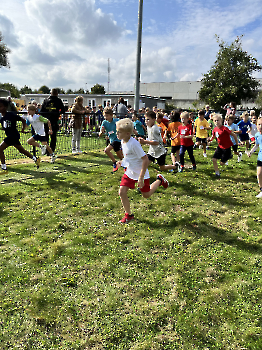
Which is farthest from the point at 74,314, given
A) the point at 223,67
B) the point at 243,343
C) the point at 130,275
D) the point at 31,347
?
the point at 223,67

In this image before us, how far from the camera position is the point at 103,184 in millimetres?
7184

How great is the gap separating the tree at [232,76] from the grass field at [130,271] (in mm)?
30424

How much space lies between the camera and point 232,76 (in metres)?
32.9

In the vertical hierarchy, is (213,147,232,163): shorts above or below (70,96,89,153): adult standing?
below

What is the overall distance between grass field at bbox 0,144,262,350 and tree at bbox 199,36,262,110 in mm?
30424

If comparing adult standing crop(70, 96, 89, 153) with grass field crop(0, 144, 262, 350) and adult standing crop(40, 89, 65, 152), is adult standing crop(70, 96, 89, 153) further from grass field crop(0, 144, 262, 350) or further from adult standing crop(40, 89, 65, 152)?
grass field crop(0, 144, 262, 350)

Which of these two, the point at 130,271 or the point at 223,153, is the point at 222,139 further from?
the point at 130,271

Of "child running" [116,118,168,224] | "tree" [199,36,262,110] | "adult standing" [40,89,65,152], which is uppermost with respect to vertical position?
"tree" [199,36,262,110]

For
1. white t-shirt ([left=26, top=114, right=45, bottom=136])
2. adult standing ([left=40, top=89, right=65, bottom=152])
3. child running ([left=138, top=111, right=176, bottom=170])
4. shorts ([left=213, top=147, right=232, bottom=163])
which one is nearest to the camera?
child running ([left=138, top=111, right=176, bottom=170])

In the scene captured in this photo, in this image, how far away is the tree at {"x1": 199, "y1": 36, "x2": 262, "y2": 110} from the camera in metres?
32.7

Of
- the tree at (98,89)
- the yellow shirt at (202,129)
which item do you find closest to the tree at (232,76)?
the yellow shirt at (202,129)

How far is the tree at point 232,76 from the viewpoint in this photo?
107 ft

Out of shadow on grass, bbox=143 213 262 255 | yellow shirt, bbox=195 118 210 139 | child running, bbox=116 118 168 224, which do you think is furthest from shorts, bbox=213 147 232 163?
child running, bbox=116 118 168 224

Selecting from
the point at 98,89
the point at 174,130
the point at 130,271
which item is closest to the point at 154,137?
the point at 174,130
